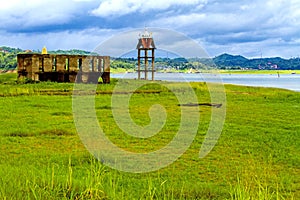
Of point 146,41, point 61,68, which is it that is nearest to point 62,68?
point 61,68

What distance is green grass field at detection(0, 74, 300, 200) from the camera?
602 centimetres

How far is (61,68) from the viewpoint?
93.4 feet

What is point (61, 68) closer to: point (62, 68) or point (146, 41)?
point (62, 68)

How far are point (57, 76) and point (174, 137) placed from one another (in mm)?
18634

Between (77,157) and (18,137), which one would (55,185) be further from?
(18,137)

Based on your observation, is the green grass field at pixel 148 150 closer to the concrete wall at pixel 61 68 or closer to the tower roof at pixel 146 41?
the concrete wall at pixel 61 68

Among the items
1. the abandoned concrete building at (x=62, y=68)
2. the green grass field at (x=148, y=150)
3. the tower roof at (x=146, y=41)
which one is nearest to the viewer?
the green grass field at (x=148, y=150)

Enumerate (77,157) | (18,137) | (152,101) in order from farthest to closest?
(152,101), (18,137), (77,157)

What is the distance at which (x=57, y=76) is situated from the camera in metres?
28.3

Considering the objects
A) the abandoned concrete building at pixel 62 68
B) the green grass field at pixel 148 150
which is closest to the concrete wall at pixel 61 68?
the abandoned concrete building at pixel 62 68

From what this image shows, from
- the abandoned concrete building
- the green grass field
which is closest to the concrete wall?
the abandoned concrete building

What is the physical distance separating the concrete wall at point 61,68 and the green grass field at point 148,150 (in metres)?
10.0

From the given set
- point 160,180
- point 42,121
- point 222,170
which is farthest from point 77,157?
point 42,121

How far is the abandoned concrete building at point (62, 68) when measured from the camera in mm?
27047
